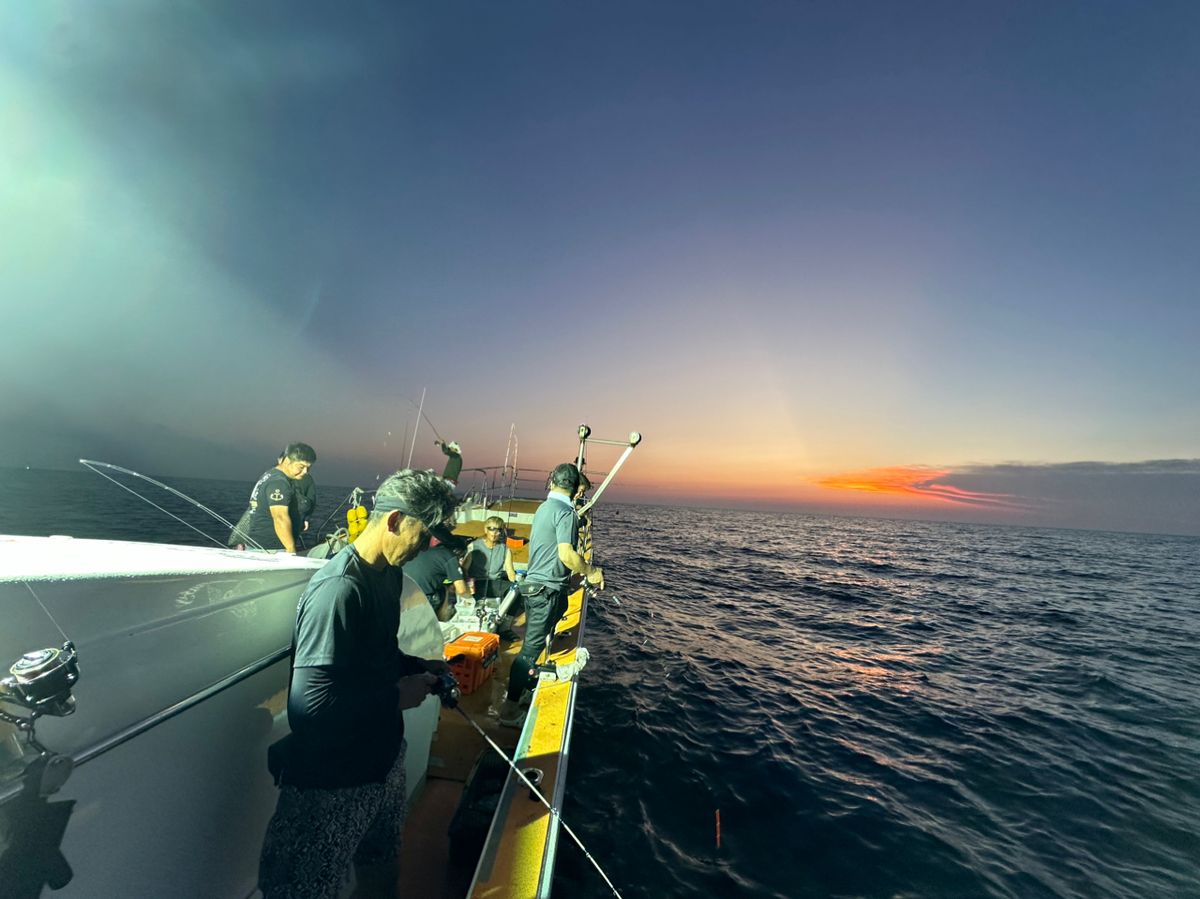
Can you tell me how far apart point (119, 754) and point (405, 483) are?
1.28m

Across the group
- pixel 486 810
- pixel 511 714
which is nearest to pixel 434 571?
pixel 511 714

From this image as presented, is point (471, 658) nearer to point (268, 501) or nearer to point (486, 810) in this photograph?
point (486, 810)

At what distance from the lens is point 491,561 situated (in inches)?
294

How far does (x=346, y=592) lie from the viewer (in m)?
1.81

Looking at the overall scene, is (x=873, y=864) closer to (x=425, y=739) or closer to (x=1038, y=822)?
(x=1038, y=822)

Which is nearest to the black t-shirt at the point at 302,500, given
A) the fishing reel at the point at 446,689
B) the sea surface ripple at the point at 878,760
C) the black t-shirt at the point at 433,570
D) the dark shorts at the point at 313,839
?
the black t-shirt at the point at 433,570

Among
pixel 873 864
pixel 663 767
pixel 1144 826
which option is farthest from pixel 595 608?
pixel 1144 826

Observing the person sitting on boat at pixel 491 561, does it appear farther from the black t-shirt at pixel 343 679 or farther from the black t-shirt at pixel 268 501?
the black t-shirt at pixel 343 679

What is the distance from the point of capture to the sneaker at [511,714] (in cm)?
451

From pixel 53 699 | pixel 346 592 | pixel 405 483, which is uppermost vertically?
pixel 405 483

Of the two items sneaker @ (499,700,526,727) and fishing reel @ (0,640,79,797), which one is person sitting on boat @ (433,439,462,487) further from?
fishing reel @ (0,640,79,797)

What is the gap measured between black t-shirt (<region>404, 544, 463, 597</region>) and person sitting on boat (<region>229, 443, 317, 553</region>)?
1.47m

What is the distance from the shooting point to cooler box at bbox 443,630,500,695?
4.82 m

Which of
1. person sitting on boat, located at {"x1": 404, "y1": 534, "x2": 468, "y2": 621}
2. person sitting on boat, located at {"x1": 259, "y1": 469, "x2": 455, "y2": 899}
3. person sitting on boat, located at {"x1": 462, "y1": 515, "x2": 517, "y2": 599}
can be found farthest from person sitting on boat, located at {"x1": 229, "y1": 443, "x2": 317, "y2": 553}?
person sitting on boat, located at {"x1": 259, "y1": 469, "x2": 455, "y2": 899}
